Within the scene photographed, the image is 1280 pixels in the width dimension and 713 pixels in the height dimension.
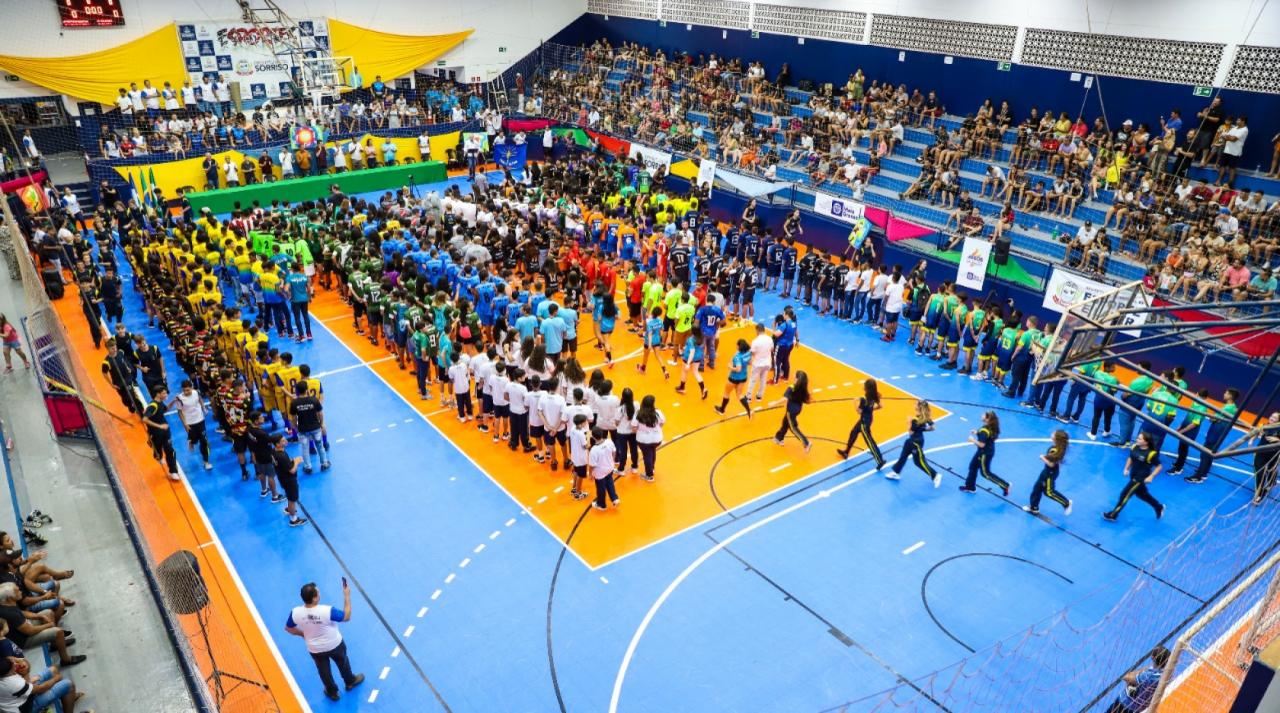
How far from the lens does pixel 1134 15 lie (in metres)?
22.1

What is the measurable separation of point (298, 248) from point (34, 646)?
10.6 metres

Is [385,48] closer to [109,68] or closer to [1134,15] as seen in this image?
[109,68]

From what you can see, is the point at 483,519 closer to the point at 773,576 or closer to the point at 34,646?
the point at 773,576

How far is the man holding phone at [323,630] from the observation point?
7.76m

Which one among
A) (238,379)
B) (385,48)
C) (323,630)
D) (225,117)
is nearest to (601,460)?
(323,630)

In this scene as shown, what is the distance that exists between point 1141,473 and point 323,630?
1082 centimetres

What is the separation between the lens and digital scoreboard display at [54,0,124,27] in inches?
1105

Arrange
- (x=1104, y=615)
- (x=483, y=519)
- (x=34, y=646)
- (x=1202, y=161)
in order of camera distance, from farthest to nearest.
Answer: (x=1202, y=161), (x=483, y=519), (x=1104, y=615), (x=34, y=646)

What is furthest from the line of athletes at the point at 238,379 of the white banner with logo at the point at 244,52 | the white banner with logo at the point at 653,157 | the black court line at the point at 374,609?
the white banner with logo at the point at 244,52

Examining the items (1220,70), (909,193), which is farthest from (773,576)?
(1220,70)

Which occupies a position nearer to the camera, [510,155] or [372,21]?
[510,155]

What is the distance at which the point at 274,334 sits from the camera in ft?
57.3

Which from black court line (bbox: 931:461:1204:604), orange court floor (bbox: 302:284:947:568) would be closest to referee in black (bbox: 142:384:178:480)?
orange court floor (bbox: 302:284:947:568)

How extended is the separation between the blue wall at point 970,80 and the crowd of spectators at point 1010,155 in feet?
1.00
